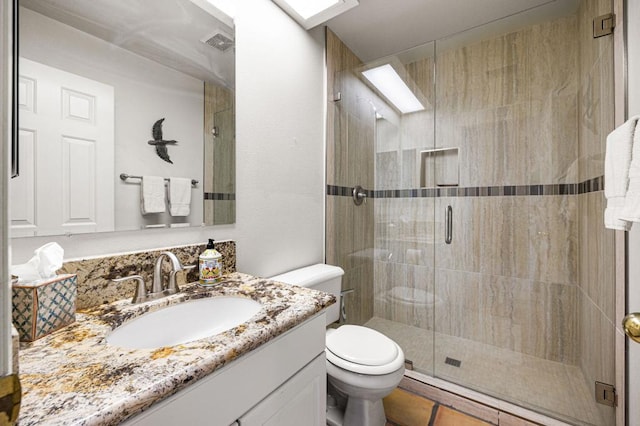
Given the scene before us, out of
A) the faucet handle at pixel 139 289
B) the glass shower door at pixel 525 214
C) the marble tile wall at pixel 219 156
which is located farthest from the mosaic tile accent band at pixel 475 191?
the faucet handle at pixel 139 289

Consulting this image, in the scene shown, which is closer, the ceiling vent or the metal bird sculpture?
the metal bird sculpture

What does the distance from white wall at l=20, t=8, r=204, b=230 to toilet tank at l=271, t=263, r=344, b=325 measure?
0.56 m

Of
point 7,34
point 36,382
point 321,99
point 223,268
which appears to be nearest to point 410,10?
point 321,99

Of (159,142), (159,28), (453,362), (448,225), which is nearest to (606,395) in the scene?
(453,362)

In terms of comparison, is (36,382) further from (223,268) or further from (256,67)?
(256,67)

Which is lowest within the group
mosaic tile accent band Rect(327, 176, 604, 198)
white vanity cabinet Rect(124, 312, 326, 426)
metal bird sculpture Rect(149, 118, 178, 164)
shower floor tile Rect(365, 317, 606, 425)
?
shower floor tile Rect(365, 317, 606, 425)

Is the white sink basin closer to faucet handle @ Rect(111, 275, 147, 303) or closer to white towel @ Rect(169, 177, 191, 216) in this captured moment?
faucet handle @ Rect(111, 275, 147, 303)

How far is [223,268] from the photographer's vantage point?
1.21 meters

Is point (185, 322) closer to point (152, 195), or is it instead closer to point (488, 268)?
point (152, 195)

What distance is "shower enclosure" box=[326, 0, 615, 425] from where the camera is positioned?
5.54ft

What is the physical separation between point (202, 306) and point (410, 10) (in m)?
2.06

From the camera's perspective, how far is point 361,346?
1.34 meters

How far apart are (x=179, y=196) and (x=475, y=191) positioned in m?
2.00

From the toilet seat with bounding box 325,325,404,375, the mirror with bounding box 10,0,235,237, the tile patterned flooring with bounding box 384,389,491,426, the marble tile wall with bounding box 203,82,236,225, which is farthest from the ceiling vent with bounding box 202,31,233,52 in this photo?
the tile patterned flooring with bounding box 384,389,491,426
